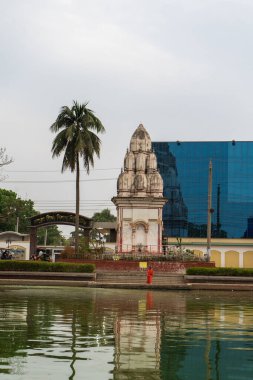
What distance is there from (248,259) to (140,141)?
2454 centimetres

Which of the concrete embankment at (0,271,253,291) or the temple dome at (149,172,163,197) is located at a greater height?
the temple dome at (149,172,163,197)

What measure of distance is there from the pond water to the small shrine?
1281 inches

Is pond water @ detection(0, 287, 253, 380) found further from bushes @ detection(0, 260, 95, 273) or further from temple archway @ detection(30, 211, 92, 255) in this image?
temple archway @ detection(30, 211, 92, 255)

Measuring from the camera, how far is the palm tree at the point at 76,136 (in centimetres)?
5034

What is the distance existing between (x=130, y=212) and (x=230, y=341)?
41863mm

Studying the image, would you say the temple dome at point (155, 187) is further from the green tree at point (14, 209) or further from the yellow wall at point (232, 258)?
the green tree at point (14, 209)

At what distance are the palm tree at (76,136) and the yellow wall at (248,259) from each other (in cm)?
3016

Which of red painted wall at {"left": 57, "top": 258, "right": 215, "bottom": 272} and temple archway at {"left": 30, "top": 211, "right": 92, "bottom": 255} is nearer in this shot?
red painted wall at {"left": 57, "top": 258, "right": 215, "bottom": 272}

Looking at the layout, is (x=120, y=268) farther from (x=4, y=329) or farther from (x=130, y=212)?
(x=4, y=329)

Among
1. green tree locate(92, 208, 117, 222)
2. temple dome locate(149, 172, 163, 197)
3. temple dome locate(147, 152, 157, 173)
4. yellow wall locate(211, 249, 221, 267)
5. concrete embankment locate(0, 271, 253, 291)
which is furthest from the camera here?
green tree locate(92, 208, 117, 222)

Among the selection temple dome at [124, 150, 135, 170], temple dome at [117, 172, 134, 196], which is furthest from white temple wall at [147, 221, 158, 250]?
temple dome at [124, 150, 135, 170]

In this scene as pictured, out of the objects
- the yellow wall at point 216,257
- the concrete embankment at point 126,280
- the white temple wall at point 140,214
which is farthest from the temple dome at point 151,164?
the yellow wall at point 216,257

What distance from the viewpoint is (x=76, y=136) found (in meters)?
50.5

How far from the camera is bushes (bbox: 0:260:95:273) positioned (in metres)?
41.0
